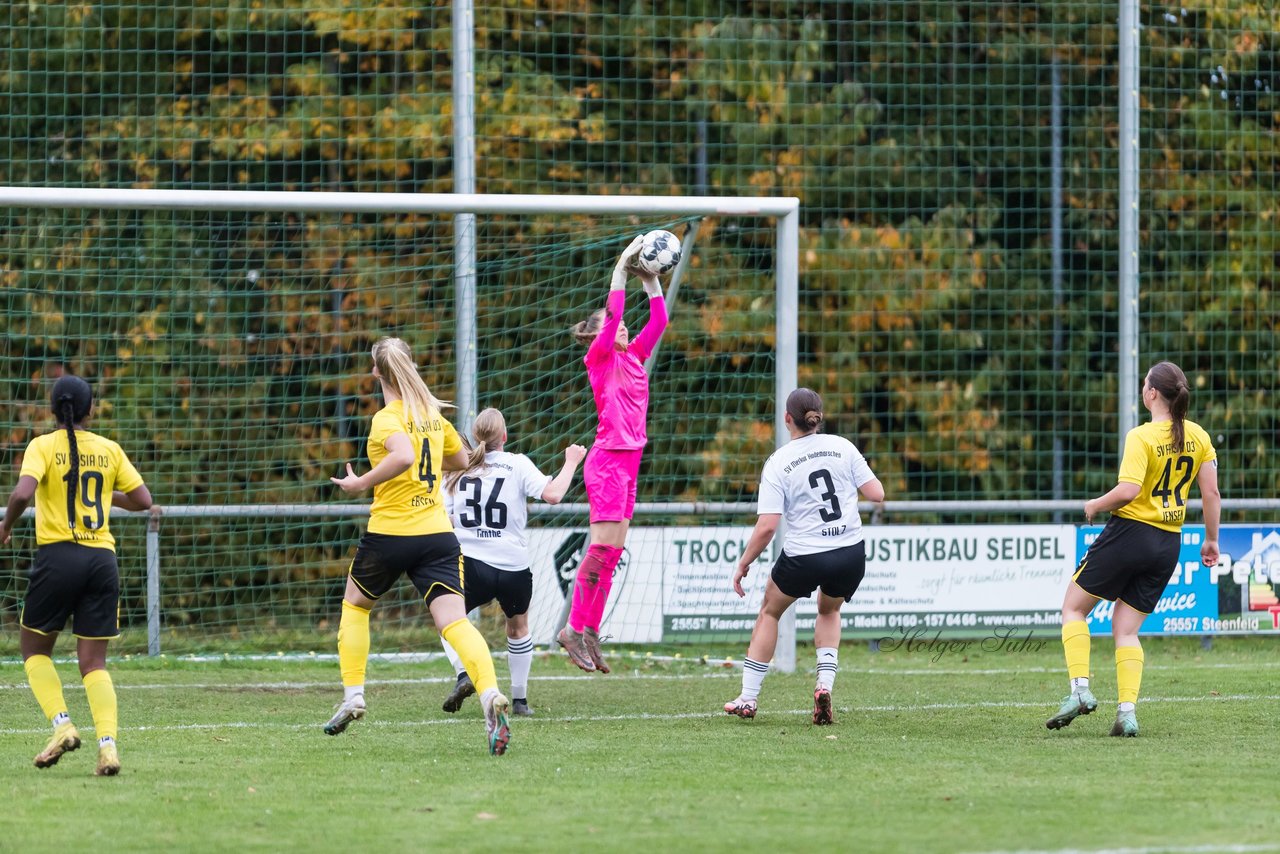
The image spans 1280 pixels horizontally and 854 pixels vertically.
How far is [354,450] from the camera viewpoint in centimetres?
1507

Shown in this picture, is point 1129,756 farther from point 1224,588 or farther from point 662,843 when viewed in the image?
point 1224,588

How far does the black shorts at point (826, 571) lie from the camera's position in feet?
28.9

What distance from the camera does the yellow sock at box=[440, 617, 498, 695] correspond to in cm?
743

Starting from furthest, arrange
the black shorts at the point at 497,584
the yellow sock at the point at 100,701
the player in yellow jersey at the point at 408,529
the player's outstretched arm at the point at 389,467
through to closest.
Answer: the black shorts at the point at 497,584
the player in yellow jersey at the point at 408,529
the player's outstretched arm at the point at 389,467
the yellow sock at the point at 100,701

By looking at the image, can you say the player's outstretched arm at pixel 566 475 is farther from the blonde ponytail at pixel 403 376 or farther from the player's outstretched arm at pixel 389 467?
the player's outstretched arm at pixel 389 467

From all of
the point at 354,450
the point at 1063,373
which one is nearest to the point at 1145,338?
the point at 1063,373

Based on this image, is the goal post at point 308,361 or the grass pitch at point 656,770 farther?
the goal post at point 308,361

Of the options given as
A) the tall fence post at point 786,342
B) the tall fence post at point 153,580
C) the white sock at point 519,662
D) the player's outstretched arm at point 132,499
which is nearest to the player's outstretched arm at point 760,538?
the white sock at point 519,662

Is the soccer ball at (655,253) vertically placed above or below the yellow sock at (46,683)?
above

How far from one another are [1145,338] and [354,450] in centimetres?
832

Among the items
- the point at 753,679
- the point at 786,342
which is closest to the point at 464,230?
the point at 786,342

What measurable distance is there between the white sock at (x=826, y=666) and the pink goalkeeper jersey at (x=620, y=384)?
1843mm

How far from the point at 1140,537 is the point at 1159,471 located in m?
0.35

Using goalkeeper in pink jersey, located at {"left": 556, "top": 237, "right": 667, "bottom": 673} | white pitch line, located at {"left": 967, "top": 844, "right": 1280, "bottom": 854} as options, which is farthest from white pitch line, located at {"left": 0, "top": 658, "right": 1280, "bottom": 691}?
white pitch line, located at {"left": 967, "top": 844, "right": 1280, "bottom": 854}
